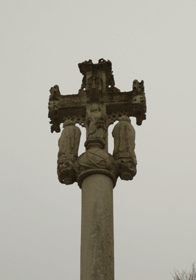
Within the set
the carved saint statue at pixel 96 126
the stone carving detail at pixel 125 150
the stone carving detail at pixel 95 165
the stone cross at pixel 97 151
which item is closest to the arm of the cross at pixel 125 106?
the stone cross at pixel 97 151

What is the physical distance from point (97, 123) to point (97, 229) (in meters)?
2.80

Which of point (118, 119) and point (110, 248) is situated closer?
point (110, 248)

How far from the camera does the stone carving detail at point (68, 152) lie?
9.50m

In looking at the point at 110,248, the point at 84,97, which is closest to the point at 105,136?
the point at 84,97

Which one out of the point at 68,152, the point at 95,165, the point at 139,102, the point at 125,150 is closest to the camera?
the point at 95,165

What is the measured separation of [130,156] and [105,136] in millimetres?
865

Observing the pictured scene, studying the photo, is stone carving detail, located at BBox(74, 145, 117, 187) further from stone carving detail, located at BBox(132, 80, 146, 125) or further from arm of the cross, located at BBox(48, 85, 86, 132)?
stone carving detail, located at BBox(132, 80, 146, 125)

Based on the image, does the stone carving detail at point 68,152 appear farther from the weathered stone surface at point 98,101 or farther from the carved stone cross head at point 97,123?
the weathered stone surface at point 98,101

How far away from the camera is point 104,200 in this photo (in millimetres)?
8617

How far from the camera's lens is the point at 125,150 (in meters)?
9.62

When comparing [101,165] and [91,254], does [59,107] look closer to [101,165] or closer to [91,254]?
[101,165]

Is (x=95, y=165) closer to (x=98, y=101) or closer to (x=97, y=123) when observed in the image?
(x=97, y=123)

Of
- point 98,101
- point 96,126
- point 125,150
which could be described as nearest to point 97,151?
point 125,150

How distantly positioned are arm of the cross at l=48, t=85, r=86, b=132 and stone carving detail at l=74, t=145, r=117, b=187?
1549 mm
